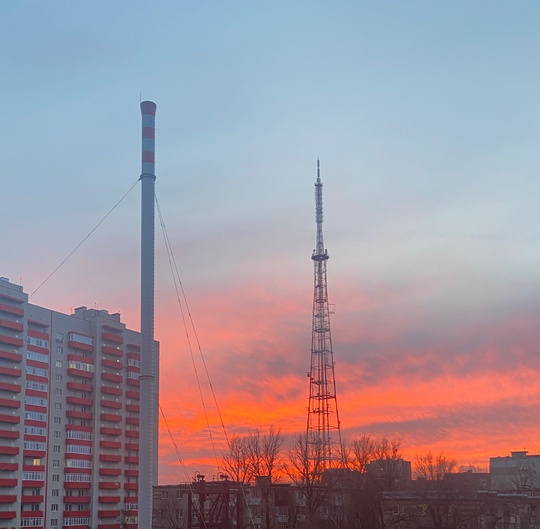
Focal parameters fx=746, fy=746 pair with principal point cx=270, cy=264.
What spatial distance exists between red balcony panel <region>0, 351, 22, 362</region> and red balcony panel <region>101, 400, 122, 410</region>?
17.7 metres

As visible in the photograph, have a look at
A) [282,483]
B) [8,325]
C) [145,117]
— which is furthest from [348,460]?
[145,117]

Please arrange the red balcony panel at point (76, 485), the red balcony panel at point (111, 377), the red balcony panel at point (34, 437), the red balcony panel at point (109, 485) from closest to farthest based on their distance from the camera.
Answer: the red balcony panel at point (34, 437) < the red balcony panel at point (76, 485) < the red balcony panel at point (109, 485) < the red balcony panel at point (111, 377)

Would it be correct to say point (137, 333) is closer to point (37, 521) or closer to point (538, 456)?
point (37, 521)

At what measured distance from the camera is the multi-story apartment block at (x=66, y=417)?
323 ft

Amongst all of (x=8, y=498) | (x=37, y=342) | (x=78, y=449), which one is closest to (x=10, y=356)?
(x=37, y=342)

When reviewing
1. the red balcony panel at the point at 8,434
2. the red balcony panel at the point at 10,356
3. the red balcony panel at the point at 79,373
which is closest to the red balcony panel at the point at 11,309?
the red balcony panel at the point at 10,356

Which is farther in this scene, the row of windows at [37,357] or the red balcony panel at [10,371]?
the row of windows at [37,357]

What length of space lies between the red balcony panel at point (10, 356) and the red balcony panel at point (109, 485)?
78.2 ft

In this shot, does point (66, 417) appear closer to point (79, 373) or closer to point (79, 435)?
point (79, 435)

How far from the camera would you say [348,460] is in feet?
350

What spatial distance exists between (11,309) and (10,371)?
8167 mm

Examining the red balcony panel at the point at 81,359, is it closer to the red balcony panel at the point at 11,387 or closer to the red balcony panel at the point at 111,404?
the red balcony panel at the point at 111,404

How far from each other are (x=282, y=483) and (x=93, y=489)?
1112 inches

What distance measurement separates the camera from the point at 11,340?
99.1m
